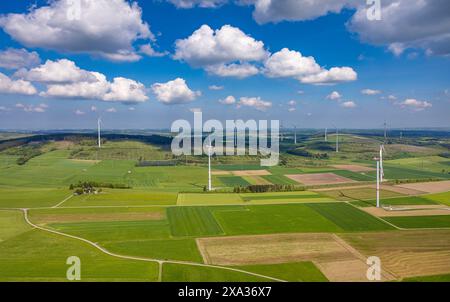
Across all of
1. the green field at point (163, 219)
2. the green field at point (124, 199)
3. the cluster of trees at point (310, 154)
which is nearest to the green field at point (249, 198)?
the green field at point (163, 219)

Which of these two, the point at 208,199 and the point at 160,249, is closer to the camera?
the point at 160,249

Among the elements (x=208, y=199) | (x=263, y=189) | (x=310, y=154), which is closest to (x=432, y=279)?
(x=208, y=199)

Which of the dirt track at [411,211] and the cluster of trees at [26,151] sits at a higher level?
the cluster of trees at [26,151]

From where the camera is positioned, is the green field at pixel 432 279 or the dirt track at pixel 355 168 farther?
the dirt track at pixel 355 168

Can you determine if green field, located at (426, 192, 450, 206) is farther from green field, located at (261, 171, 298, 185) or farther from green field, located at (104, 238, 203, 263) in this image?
green field, located at (104, 238, 203, 263)

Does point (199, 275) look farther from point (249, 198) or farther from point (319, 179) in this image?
point (319, 179)

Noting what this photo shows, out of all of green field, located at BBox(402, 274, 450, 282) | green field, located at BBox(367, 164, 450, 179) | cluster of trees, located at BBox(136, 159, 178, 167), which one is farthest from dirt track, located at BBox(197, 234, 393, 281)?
cluster of trees, located at BBox(136, 159, 178, 167)

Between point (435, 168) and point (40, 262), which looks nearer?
A: point (40, 262)

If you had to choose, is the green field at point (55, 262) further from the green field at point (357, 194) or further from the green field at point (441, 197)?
the green field at point (441, 197)

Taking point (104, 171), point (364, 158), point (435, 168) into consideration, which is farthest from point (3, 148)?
point (435, 168)

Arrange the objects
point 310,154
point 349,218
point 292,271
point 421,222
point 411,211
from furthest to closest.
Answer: point 310,154 → point 411,211 → point 349,218 → point 421,222 → point 292,271
